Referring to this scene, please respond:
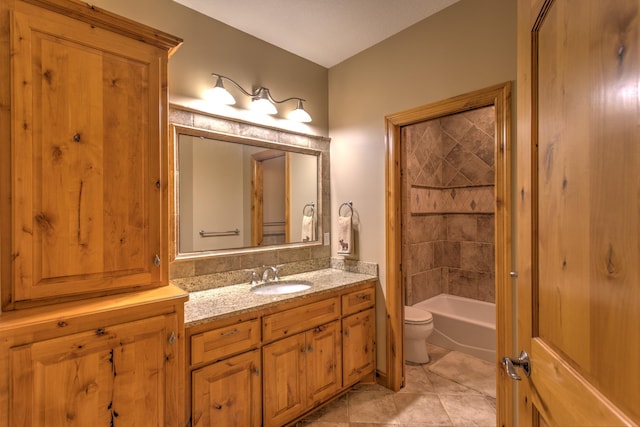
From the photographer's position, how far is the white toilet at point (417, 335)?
8.90 ft

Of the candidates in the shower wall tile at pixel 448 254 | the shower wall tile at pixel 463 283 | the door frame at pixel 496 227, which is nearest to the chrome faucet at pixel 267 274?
the door frame at pixel 496 227

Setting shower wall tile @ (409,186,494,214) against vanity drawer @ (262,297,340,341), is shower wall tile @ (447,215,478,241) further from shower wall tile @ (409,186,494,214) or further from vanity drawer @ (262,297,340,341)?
vanity drawer @ (262,297,340,341)

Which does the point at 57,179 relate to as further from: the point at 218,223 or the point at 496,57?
the point at 496,57

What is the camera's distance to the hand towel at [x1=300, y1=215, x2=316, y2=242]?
8.69ft

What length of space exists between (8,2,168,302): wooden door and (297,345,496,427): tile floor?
155 centimetres

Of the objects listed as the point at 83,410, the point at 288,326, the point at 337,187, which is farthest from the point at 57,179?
the point at 337,187

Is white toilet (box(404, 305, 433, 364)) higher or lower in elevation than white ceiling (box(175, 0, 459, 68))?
lower

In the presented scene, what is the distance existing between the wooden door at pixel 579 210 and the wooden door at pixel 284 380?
125cm

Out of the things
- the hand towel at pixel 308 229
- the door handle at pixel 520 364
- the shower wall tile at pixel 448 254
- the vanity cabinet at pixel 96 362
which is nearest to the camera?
the door handle at pixel 520 364

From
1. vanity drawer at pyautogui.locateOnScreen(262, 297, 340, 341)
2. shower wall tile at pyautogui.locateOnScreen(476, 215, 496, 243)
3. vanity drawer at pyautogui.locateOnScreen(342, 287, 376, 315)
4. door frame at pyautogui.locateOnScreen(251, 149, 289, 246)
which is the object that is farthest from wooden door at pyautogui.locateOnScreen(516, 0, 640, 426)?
shower wall tile at pyautogui.locateOnScreen(476, 215, 496, 243)

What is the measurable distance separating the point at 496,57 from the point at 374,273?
5.52ft

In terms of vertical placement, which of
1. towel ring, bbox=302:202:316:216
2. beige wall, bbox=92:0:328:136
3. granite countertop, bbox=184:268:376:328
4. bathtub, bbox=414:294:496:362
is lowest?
bathtub, bbox=414:294:496:362

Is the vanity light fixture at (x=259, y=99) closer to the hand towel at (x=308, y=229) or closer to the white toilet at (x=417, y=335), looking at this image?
the hand towel at (x=308, y=229)

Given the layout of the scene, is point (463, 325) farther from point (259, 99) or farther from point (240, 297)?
point (259, 99)
